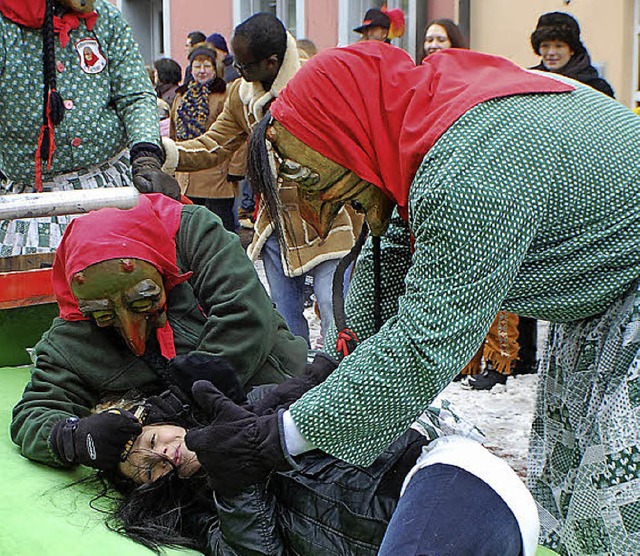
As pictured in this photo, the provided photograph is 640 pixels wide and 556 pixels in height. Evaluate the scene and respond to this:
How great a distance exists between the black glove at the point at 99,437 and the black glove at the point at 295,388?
0.33m

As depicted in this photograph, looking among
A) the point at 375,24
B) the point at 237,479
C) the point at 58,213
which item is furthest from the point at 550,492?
the point at 375,24

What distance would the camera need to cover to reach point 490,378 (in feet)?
15.2

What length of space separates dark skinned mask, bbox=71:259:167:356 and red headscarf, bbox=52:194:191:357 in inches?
0.9

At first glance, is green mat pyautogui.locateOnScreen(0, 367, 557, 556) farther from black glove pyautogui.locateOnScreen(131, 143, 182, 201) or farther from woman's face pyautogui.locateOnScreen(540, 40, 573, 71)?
woman's face pyautogui.locateOnScreen(540, 40, 573, 71)

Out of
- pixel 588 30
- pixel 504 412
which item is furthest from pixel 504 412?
pixel 588 30

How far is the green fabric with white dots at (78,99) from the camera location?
10.5ft

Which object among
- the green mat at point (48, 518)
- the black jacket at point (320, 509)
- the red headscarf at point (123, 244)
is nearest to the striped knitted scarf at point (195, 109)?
the red headscarf at point (123, 244)

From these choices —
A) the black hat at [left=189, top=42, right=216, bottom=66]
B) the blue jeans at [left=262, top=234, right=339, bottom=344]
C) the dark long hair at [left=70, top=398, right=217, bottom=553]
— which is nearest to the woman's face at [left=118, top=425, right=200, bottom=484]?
the dark long hair at [left=70, top=398, right=217, bottom=553]

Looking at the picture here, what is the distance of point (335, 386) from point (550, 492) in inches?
29.4

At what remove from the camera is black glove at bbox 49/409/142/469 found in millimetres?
2395

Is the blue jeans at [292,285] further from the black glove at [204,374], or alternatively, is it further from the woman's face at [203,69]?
the woman's face at [203,69]

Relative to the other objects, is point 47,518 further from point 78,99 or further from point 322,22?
point 322,22

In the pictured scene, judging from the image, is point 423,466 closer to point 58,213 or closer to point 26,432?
point 26,432

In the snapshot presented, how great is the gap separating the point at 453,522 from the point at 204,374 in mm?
811
